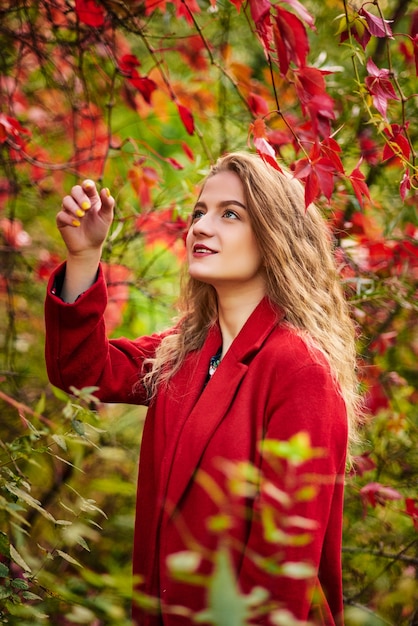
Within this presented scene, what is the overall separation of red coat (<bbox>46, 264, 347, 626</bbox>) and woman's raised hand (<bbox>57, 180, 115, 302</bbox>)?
0.13 feet

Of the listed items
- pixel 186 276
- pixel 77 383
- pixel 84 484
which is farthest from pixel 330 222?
pixel 84 484

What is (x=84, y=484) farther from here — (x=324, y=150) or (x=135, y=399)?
(x=324, y=150)

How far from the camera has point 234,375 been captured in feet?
5.26

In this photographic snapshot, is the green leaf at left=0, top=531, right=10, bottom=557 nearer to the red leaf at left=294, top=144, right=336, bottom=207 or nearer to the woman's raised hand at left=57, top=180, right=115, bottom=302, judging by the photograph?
the woman's raised hand at left=57, top=180, right=115, bottom=302

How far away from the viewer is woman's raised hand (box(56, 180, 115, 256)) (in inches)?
61.7

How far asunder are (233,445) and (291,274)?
0.47m

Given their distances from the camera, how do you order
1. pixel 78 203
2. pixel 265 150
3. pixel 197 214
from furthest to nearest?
pixel 197 214 → pixel 78 203 → pixel 265 150

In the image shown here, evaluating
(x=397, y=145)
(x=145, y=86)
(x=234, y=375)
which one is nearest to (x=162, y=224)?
(x=145, y=86)

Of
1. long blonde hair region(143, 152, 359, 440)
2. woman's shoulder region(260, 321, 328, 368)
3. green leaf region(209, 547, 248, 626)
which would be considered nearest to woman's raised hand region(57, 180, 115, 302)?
long blonde hair region(143, 152, 359, 440)

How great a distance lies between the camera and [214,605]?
0.58m

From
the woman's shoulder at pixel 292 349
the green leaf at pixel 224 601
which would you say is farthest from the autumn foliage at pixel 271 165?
the green leaf at pixel 224 601

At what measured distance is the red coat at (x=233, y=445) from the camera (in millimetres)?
1379

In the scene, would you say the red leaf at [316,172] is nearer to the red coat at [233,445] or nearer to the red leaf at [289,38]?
the red leaf at [289,38]

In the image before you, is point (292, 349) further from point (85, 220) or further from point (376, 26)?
point (376, 26)
